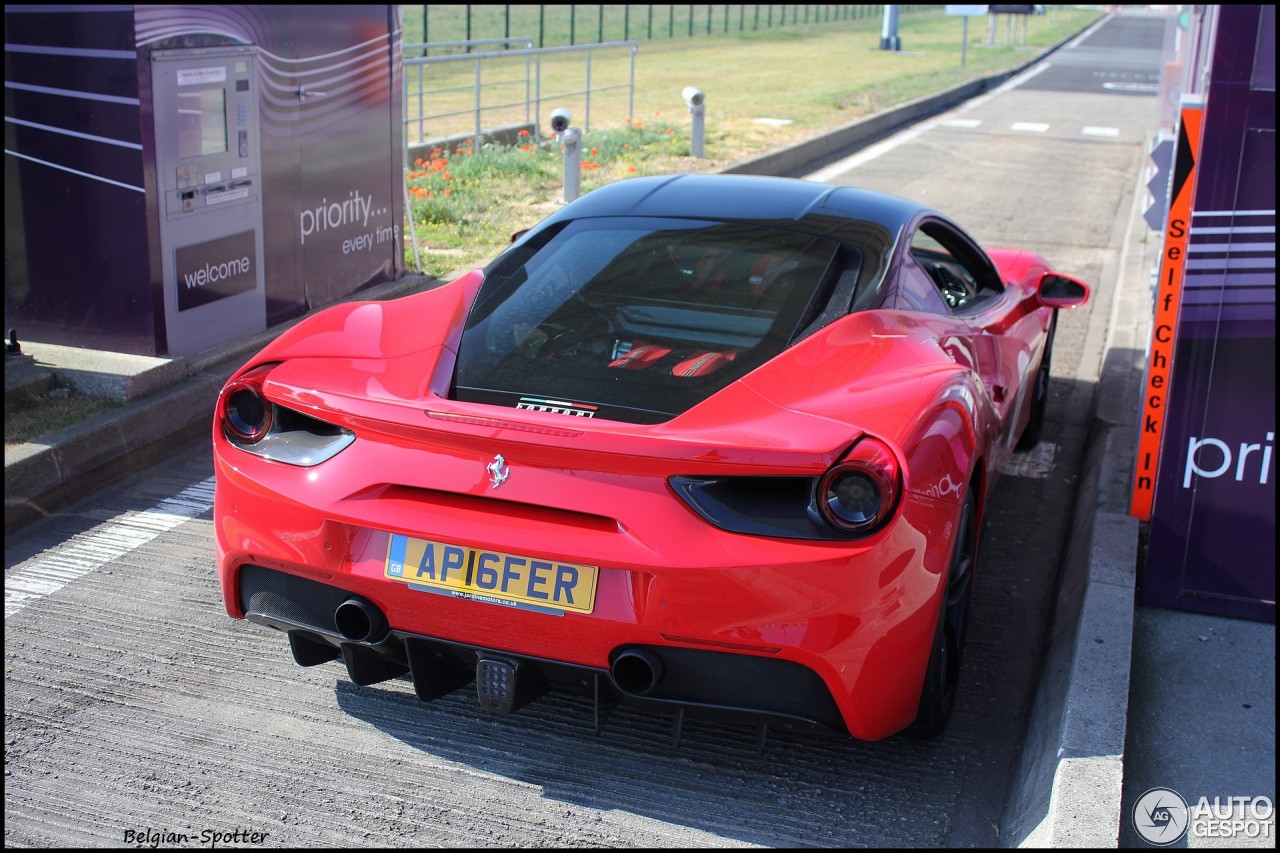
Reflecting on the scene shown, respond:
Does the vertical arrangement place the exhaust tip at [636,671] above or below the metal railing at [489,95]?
below

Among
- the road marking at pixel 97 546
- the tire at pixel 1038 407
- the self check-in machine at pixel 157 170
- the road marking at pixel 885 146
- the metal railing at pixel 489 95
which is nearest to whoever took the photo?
the road marking at pixel 97 546

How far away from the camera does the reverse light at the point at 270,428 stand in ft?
10.8

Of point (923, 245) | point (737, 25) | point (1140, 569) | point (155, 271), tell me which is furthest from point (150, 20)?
point (737, 25)

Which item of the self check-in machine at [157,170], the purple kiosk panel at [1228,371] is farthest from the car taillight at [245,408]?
the self check-in machine at [157,170]

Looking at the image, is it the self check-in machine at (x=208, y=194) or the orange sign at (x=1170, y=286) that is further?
the self check-in machine at (x=208, y=194)

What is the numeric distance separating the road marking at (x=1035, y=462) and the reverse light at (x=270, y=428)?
11.7ft

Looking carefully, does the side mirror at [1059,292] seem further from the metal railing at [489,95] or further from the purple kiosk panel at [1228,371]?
the metal railing at [489,95]

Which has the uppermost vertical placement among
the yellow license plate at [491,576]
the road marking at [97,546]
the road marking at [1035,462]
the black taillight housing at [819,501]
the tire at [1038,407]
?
the black taillight housing at [819,501]

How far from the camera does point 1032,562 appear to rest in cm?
507

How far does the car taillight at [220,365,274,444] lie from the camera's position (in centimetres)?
346

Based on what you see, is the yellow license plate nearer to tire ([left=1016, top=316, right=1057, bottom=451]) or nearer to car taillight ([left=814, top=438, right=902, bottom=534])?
car taillight ([left=814, top=438, right=902, bottom=534])

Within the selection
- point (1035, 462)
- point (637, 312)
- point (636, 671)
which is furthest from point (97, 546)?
point (1035, 462)

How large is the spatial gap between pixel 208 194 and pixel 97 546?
107 inches

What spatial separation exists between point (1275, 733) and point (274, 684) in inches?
114
